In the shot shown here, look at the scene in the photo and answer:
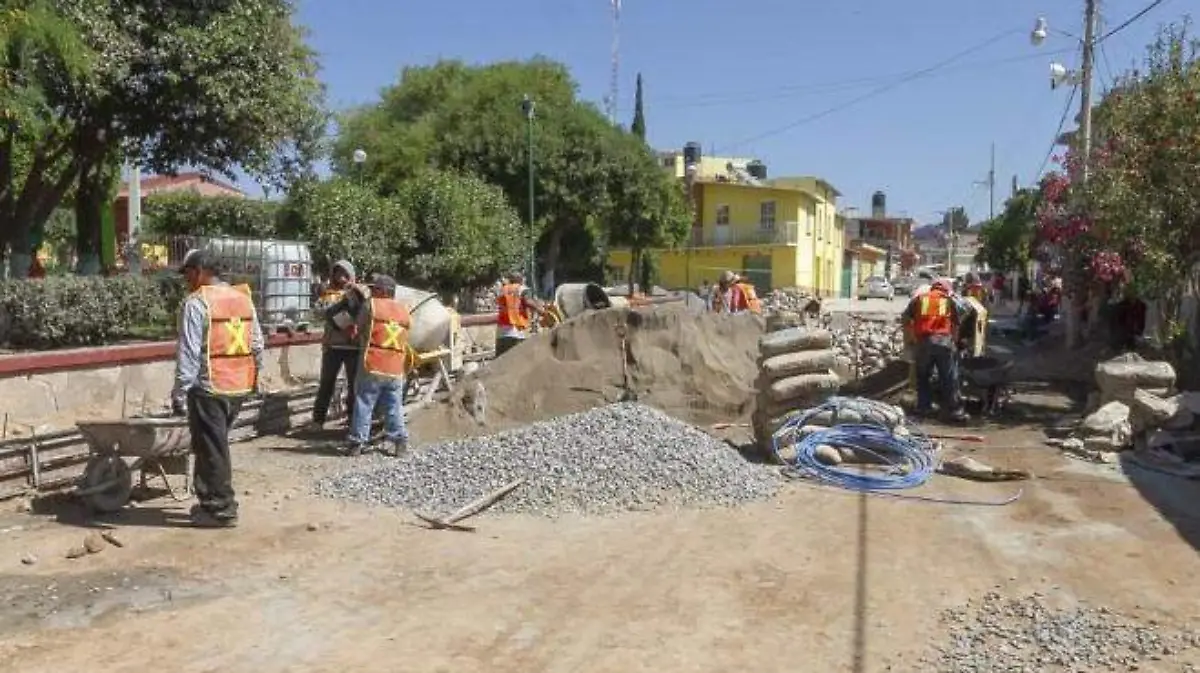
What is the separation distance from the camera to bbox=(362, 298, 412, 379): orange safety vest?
909 cm

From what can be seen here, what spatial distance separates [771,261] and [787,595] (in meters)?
51.5

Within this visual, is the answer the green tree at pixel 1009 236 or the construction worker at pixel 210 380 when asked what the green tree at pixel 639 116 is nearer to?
the green tree at pixel 1009 236

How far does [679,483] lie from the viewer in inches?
317

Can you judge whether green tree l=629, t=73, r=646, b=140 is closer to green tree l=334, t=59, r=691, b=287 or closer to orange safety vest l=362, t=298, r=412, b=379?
green tree l=334, t=59, r=691, b=287

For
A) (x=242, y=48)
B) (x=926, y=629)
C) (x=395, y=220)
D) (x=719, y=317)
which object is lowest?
(x=926, y=629)

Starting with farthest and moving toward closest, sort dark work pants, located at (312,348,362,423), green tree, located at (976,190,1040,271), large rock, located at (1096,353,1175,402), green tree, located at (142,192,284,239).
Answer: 1. green tree, located at (976,190,1040,271)
2. green tree, located at (142,192,284,239)
3. large rock, located at (1096,353,1175,402)
4. dark work pants, located at (312,348,362,423)

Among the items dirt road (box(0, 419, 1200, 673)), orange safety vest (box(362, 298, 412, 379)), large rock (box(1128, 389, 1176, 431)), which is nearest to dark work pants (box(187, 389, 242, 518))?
dirt road (box(0, 419, 1200, 673))

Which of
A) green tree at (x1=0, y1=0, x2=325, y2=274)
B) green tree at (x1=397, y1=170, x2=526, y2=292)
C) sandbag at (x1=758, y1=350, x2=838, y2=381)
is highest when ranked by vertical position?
green tree at (x1=0, y1=0, x2=325, y2=274)

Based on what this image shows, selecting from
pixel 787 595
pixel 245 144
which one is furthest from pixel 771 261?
pixel 787 595

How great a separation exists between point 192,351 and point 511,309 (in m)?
7.34

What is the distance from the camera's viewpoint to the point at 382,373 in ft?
29.8

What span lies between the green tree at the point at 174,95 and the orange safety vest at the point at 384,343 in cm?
560

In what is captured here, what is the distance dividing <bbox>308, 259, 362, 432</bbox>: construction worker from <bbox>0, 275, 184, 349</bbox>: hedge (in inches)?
140

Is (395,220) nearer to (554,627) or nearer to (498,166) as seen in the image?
(498,166)
